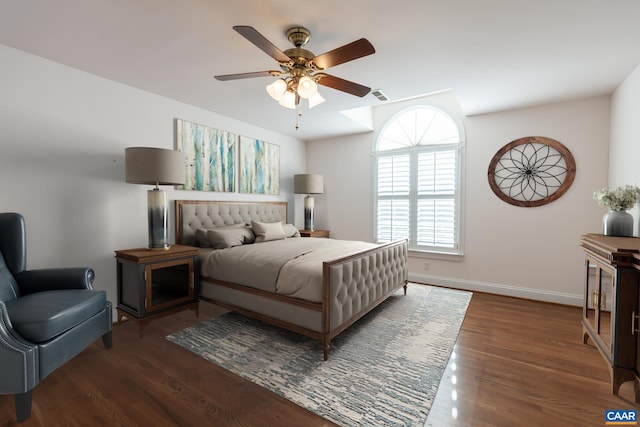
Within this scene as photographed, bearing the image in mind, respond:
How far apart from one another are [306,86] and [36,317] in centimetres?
227

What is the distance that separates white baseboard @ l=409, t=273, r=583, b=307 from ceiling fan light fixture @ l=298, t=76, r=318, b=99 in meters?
3.54

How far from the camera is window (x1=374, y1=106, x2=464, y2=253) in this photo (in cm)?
424

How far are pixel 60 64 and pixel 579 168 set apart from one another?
18.8ft

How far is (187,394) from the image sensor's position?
1.82 metres

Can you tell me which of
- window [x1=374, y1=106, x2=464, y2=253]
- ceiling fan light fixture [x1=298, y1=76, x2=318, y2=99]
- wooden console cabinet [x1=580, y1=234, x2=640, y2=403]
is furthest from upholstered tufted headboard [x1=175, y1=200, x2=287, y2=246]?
wooden console cabinet [x1=580, y1=234, x2=640, y2=403]

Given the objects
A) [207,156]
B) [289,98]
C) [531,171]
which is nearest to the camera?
[289,98]

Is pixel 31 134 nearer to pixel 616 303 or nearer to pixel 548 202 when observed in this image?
pixel 616 303

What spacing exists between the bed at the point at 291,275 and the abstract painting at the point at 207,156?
0.26 meters

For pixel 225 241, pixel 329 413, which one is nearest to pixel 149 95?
pixel 225 241

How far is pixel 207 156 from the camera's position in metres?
3.77

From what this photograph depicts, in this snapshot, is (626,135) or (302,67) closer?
(302,67)

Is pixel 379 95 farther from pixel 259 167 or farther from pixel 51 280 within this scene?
pixel 51 280

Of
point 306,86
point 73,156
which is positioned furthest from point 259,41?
point 73,156

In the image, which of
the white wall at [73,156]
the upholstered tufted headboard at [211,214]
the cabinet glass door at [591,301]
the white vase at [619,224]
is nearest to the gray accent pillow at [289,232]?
the upholstered tufted headboard at [211,214]
